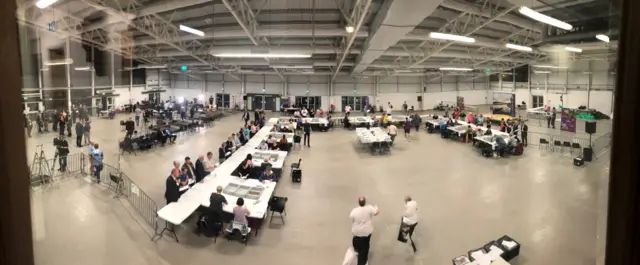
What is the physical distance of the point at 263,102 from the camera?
105ft

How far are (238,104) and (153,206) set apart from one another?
980 inches

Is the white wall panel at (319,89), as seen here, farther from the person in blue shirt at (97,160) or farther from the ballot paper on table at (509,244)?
the ballot paper on table at (509,244)

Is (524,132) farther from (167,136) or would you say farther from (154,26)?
(167,136)

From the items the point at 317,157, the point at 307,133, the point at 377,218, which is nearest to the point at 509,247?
the point at 377,218

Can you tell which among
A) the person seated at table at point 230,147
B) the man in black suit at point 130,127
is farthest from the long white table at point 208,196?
the man in black suit at point 130,127

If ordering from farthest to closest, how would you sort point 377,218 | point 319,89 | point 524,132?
1. point 319,89
2. point 524,132
3. point 377,218

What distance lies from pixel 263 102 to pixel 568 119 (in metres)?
29.9

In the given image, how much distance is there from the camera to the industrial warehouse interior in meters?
1.76

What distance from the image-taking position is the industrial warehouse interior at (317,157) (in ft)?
5.76

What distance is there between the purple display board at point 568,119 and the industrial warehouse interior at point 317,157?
34 millimetres

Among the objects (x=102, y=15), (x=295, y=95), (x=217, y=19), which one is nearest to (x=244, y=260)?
(x=102, y=15)

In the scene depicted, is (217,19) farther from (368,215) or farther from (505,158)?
(505,158)

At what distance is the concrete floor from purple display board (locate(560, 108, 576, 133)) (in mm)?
507

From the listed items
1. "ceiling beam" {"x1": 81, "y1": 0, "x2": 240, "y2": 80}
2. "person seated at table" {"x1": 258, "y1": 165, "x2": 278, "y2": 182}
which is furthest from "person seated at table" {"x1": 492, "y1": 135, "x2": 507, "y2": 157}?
"ceiling beam" {"x1": 81, "y1": 0, "x2": 240, "y2": 80}
